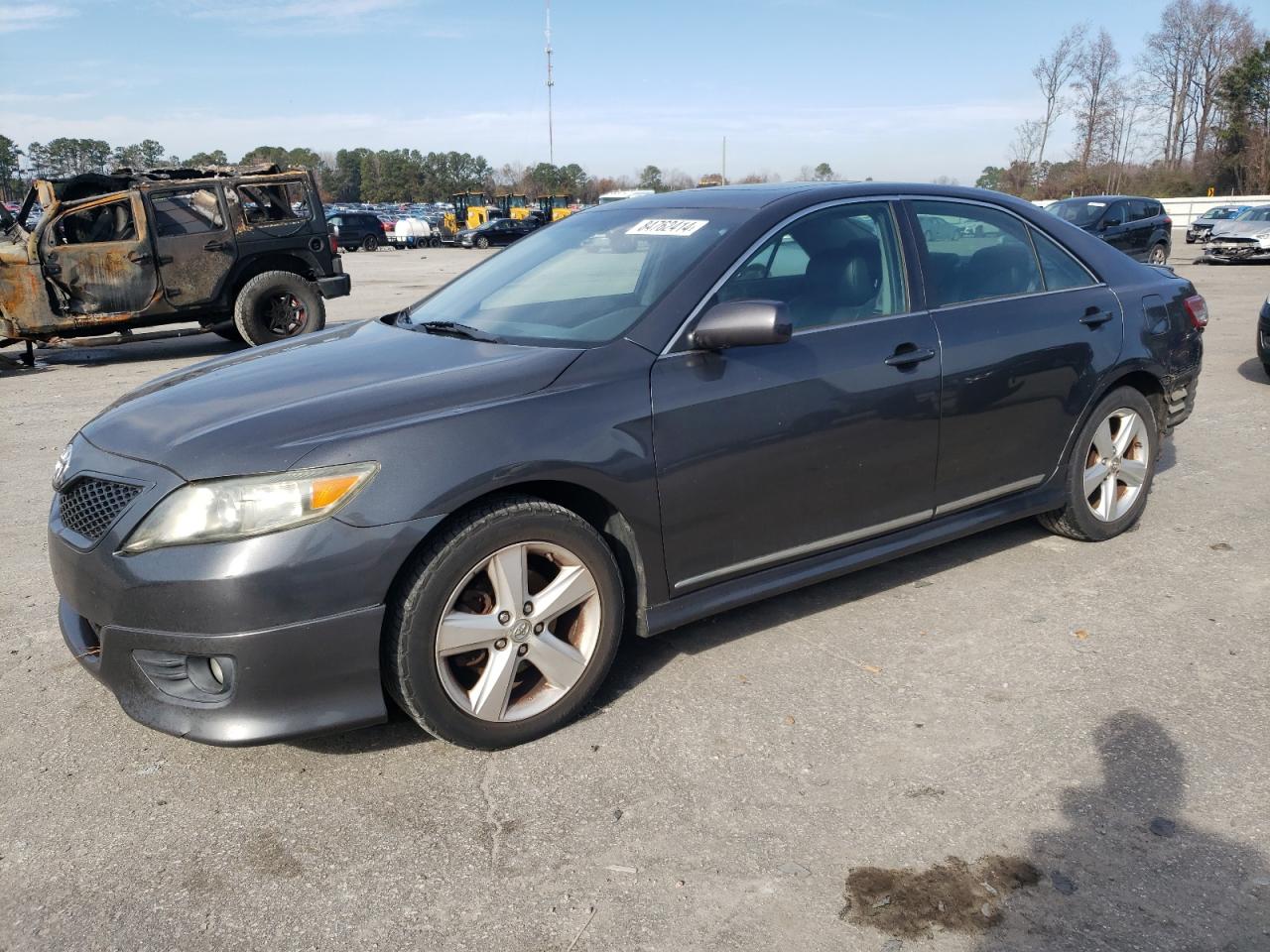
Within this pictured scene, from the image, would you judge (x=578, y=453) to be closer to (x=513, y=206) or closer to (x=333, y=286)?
(x=333, y=286)

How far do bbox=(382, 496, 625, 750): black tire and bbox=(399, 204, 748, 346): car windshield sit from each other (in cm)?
68

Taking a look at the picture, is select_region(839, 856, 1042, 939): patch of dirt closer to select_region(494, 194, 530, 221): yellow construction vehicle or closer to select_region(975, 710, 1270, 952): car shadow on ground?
select_region(975, 710, 1270, 952): car shadow on ground

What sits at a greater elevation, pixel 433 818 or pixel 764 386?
pixel 764 386

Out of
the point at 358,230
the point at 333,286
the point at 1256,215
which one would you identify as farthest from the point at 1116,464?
the point at 358,230

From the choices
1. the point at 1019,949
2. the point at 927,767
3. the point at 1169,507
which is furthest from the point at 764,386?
the point at 1169,507

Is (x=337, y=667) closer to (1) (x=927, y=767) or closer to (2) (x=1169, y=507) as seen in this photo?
(1) (x=927, y=767)

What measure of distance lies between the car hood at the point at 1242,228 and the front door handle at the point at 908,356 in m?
24.9

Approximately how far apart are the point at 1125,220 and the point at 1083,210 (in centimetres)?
86

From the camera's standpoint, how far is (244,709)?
8.77ft

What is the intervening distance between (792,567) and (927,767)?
2.93ft

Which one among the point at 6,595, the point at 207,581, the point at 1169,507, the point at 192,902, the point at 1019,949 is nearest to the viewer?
the point at 1019,949

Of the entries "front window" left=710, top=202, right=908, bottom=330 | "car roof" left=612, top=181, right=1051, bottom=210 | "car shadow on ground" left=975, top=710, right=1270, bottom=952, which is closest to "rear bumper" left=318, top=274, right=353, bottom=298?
"car roof" left=612, top=181, right=1051, bottom=210

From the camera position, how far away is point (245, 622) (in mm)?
2598

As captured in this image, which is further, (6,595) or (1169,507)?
(1169,507)
